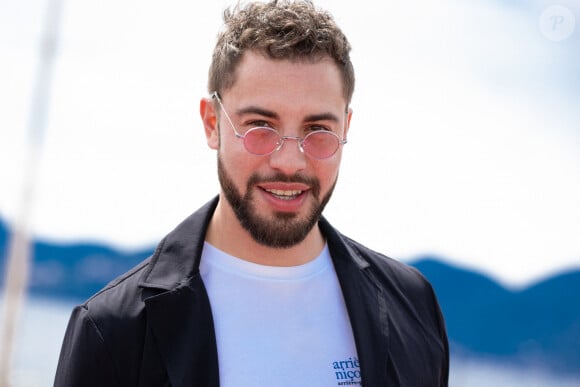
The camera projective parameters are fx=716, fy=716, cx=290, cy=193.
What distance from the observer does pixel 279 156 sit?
2055 millimetres

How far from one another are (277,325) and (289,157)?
0.49m

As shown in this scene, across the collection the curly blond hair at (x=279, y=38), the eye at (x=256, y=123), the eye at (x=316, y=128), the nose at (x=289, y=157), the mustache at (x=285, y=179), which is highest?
the curly blond hair at (x=279, y=38)

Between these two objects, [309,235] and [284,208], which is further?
[309,235]

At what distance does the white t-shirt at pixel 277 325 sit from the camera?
200 centimetres

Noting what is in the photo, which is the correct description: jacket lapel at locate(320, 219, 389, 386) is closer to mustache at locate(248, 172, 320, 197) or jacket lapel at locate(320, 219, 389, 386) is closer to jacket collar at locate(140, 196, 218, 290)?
mustache at locate(248, 172, 320, 197)

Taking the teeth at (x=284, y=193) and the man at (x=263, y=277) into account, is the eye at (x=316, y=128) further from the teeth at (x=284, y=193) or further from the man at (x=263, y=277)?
the teeth at (x=284, y=193)

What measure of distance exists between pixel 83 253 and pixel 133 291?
17002mm

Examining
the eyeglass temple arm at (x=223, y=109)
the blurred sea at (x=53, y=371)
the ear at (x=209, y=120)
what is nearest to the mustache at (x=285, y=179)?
the eyeglass temple arm at (x=223, y=109)

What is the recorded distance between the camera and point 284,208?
2.09 metres

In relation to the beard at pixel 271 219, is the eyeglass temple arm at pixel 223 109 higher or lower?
higher

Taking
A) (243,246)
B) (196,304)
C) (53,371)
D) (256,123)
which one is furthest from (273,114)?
(53,371)

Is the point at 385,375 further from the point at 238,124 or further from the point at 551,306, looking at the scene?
the point at 551,306

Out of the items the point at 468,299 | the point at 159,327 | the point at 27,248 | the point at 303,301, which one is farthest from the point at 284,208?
the point at 27,248

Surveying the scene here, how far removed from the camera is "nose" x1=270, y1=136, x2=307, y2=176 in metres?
2.05
